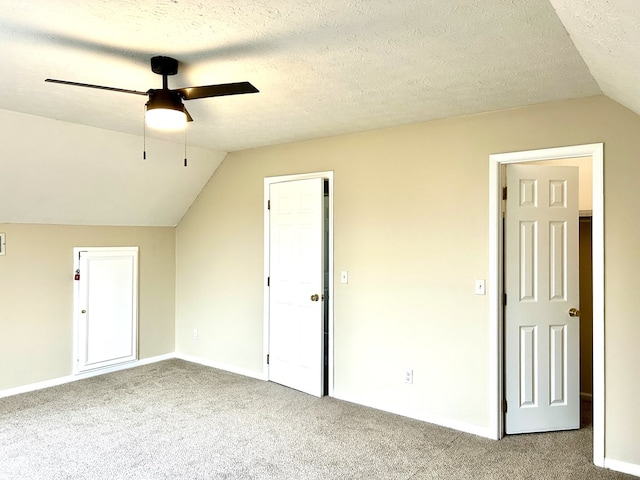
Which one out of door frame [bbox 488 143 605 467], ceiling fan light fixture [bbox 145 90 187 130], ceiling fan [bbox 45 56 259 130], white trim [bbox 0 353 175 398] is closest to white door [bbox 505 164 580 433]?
door frame [bbox 488 143 605 467]

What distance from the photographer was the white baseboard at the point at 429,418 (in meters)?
3.38

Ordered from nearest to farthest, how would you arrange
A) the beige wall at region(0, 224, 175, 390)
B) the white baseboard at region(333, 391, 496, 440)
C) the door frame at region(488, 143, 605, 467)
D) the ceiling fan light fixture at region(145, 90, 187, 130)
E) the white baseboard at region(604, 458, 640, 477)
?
the ceiling fan light fixture at region(145, 90, 187, 130)
the white baseboard at region(604, 458, 640, 477)
the door frame at region(488, 143, 605, 467)
the white baseboard at region(333, 391, 496, 440)
the beige wall at region(0, 224, 175, 390)

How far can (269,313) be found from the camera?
15.2 ft

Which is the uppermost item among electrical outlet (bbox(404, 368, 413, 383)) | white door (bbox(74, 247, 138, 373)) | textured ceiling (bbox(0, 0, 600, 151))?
textured ceiling (bbox(0, 0, 600, 151))

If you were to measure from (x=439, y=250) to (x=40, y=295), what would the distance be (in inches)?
149

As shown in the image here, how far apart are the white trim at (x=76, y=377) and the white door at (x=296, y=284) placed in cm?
163

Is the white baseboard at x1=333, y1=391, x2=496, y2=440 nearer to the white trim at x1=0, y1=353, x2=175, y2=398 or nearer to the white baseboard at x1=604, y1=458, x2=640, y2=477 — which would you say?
the white baseboard at x1=604, y1=458, x2=640, y2=477

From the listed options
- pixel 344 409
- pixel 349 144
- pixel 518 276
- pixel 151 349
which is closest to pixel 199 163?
pixel 349 144

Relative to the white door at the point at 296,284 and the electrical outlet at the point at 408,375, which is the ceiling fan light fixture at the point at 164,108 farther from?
the electrical outlet at the point at 408,375

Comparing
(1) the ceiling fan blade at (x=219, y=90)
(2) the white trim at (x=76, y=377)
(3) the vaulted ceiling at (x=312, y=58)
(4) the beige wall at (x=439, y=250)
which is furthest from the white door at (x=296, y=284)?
(1) the ceiling fan blade at (x=219, y=90)

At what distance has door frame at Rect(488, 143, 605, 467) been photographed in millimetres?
2924

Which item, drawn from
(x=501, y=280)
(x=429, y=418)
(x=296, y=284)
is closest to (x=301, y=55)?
(x=501, y=280)

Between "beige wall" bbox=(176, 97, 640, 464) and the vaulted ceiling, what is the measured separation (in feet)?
0.78

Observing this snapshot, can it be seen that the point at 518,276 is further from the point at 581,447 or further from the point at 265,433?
the point at 265,433
